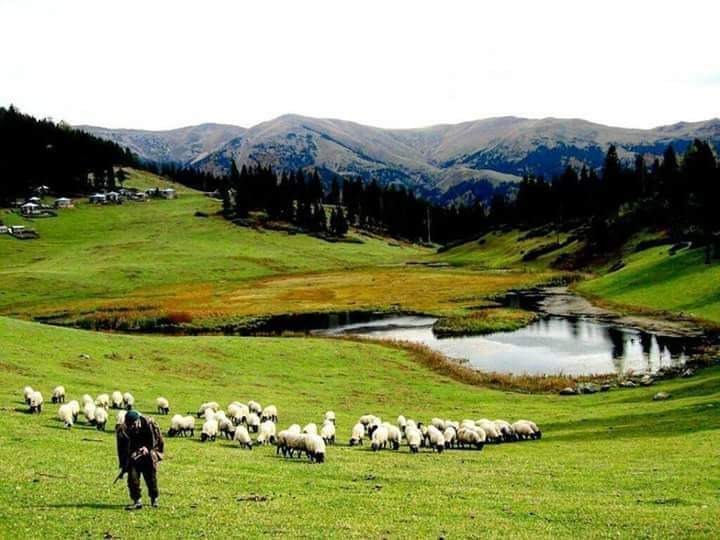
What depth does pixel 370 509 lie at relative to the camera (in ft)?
65.8

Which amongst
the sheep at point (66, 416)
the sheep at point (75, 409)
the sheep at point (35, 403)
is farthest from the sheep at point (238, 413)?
the sheep at point (35, 403)

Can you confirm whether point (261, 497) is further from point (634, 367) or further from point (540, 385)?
point (634, 367)

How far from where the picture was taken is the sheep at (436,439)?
3294 cm

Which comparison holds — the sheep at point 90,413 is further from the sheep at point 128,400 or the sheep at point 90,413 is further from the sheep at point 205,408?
the sheep at point 205,408

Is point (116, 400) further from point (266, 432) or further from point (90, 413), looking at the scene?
point (266, 432)

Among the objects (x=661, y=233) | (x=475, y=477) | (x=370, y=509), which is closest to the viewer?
(x=370, y=509)

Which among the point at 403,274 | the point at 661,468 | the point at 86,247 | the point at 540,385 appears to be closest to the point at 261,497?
the point at 661,468

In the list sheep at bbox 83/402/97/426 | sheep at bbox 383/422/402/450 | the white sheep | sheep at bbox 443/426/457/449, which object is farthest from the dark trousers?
sheep at bbox 443/426/457/449

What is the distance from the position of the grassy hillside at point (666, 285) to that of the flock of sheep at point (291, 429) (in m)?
52.1

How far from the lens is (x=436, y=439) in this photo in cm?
3306

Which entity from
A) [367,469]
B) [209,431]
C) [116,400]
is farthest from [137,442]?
[116,400]

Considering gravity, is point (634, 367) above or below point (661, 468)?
below

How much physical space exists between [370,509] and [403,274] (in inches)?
5019

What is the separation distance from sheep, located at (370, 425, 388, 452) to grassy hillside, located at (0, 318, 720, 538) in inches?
24.6
